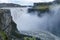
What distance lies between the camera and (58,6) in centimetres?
326

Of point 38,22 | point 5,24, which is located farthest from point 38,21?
point 5,24

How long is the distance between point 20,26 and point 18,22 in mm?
169

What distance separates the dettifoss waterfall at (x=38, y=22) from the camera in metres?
3.16

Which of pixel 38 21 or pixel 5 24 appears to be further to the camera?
pixel 38 21

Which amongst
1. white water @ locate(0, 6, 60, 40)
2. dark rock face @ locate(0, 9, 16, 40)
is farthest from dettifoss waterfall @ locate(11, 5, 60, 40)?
dark rock face @ locate(0, 9, 16, 40)

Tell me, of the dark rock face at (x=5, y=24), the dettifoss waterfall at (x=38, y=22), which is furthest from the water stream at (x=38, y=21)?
the dark rock face at (x=5, y=24)

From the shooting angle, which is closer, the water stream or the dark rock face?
the dark rock face

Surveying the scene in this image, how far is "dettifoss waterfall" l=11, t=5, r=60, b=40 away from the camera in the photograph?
316cm

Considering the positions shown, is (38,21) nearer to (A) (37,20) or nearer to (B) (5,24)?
(A) (37,20)

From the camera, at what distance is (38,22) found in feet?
10.6

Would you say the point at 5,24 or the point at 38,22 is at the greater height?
the point at 5,24

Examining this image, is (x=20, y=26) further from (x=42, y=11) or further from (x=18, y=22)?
(x=42, y=11)

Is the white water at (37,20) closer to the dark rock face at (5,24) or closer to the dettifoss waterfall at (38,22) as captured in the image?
the dettifoss waterfall at (38,22)

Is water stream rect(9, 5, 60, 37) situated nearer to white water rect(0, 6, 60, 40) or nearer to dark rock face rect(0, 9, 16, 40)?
white water rect(0, 6, 60, 40)
